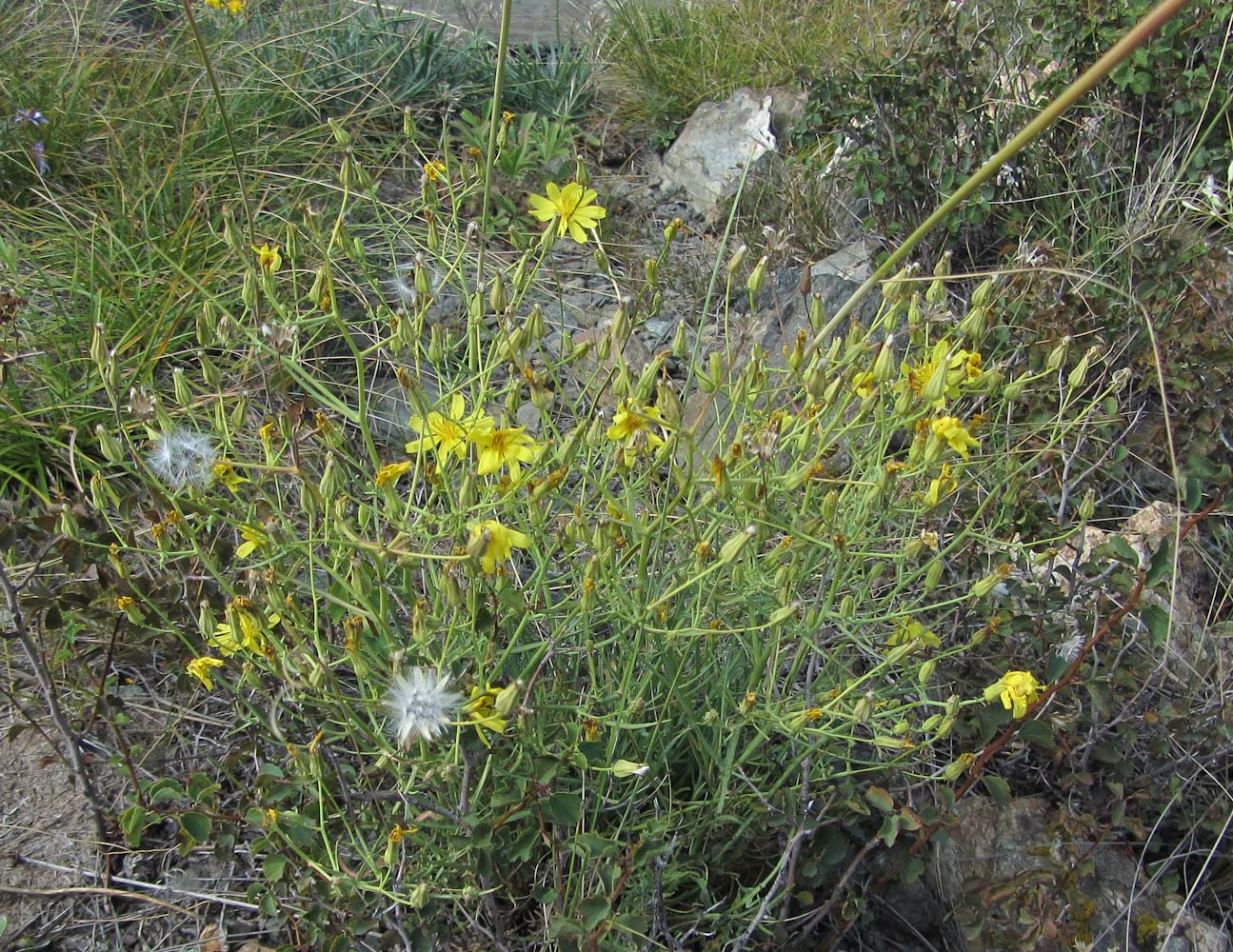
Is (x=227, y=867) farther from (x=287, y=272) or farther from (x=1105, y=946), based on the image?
(x=287, y=272)

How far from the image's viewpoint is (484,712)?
136cm

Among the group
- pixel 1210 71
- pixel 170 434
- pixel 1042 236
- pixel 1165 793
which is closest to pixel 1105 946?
pixel 1165 793

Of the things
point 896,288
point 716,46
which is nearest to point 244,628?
point 896,288

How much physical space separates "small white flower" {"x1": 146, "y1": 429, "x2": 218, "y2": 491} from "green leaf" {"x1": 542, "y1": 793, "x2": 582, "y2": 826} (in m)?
0.62

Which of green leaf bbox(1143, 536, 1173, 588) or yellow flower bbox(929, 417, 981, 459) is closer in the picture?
yellow flower bbox(929, 417, 981, 459)

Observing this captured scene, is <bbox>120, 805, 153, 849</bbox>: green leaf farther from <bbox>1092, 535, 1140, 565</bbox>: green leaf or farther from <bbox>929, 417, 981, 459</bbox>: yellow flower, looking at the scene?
<bbox>1092, 535, 1140, 565</bbox>: green leaf

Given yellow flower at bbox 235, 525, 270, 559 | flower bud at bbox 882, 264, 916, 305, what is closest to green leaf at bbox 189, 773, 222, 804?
yellow flower at bbox 235, 525, 270, 559

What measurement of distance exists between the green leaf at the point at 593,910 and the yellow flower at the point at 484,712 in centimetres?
24

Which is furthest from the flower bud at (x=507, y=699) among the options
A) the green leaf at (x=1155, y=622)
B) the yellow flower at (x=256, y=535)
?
the green leaf at (x=1155, y=622)

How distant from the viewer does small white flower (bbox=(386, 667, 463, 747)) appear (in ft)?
4.14

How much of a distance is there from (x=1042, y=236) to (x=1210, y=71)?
2.12 feet

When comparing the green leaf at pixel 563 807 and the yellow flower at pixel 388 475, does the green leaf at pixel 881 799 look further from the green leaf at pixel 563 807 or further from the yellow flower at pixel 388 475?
the yellow flower at pixel 388 475

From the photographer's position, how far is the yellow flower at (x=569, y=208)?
168cm

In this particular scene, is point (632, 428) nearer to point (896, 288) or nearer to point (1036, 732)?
point (896, 288)
